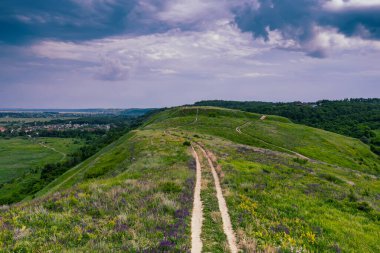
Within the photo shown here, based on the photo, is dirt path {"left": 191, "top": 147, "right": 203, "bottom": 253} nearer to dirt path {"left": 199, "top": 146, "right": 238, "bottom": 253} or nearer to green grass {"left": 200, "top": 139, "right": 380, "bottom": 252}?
dirt path {"left": 199, "top": 146, "right": 238, "bottom": 253}

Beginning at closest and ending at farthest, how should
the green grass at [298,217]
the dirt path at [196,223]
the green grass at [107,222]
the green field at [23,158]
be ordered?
the green grass at [107,222], the dirt path at [196,223], the green grass at [298,217], the green field at [23,158]

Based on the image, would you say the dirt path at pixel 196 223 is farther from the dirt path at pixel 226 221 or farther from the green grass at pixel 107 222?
the dirt path at pixel 226 221

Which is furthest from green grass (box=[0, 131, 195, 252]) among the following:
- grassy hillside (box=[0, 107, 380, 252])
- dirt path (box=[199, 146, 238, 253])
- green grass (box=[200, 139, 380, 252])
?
green grass (box=[200, 139, 380, 252])

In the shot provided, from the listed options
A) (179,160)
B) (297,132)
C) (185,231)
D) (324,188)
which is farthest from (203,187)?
(297,132)

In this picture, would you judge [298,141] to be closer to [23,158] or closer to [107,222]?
[107,222]

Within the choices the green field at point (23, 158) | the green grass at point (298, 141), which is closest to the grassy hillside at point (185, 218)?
the green grass at point (298, 141)

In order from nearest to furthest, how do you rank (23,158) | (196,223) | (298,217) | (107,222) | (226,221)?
(107,222) < (196,223) < (226,221) < (298,217) < (23,158)

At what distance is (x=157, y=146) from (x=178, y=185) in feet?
82.0

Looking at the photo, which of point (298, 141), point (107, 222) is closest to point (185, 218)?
point (107, 222)

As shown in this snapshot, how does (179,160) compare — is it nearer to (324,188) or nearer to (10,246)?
(324,188)

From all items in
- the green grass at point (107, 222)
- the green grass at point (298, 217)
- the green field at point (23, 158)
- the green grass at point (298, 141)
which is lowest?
the green field at point (23, 158)

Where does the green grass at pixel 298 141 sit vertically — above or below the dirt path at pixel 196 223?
below

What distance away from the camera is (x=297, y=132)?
94.0m

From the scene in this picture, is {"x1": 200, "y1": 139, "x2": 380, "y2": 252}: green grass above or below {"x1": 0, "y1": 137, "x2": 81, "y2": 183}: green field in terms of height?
above
